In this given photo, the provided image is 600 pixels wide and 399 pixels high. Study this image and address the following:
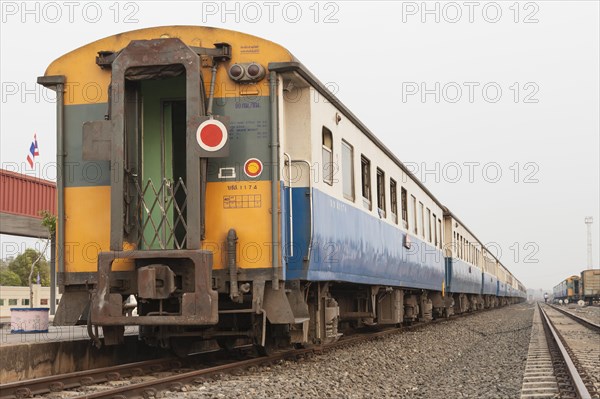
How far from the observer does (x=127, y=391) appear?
600cm

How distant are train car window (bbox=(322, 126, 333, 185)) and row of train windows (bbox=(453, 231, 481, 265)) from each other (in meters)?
15.0

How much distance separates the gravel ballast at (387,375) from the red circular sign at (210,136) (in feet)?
7.35

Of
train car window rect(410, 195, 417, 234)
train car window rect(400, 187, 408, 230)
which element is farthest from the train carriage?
train car window rect(400, 187, 408, 230)

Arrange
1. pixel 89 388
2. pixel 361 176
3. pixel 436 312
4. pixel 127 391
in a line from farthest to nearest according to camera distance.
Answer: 1. pixel 436 312
2. pixel 361 176
3. pixel 89 388
4. pixel 127 391

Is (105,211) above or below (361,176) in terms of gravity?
below

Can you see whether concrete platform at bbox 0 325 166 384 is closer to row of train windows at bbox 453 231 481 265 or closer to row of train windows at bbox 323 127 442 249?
row of train windows at bbox 323 127 442 249

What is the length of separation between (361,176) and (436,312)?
12.0 m

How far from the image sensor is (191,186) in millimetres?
→ 7102

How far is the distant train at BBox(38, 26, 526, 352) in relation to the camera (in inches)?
281

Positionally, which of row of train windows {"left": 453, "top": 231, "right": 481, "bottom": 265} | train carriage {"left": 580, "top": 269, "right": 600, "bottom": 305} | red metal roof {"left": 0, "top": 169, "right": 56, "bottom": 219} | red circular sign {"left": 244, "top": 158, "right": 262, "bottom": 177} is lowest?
train carriage {"left": 580, "top": 269, "right": 600, "bottom": 305}

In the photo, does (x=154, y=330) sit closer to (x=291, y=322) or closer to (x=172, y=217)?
(x=172, y=217)

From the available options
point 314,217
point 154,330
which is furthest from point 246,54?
point 154,330

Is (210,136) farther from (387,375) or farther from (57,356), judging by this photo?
(387,375)

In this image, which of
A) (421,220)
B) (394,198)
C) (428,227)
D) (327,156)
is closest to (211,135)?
(327,156)
